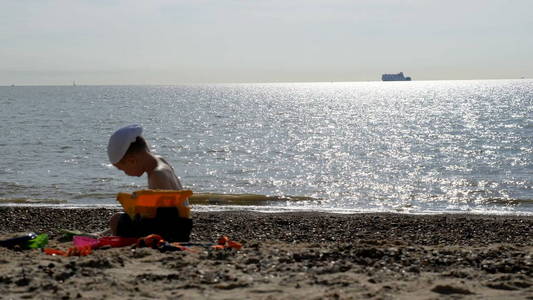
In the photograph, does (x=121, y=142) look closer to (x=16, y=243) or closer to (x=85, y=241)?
(x=85, y=241)

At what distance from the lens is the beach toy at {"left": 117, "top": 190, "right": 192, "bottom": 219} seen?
6.50m

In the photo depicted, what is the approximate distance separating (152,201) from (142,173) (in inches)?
15.9

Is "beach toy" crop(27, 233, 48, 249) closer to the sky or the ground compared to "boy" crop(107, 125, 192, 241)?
closer to the ground

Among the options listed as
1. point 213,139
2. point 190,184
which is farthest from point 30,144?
point 190,184

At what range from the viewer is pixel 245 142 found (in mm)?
41969

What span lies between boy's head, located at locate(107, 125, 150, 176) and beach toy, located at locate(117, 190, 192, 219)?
0.29 metres

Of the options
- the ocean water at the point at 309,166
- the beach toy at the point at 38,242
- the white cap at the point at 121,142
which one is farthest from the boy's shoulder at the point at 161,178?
the ocean water at the point at 309,166

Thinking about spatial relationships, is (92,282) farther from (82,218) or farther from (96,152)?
(96,152)

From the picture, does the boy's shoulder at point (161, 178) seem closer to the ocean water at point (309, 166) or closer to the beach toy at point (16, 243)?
the beach toy at point (16, 243)

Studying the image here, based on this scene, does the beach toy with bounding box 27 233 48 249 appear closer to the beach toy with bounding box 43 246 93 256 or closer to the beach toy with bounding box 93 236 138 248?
the beach toy with bounding box 43 246 93 256

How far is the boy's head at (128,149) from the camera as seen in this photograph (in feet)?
21.3

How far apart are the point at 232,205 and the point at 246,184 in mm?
4491

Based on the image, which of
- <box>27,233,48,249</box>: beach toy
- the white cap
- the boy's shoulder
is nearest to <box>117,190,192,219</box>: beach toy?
the boy's shoulder

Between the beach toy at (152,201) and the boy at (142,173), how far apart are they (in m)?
0.07
